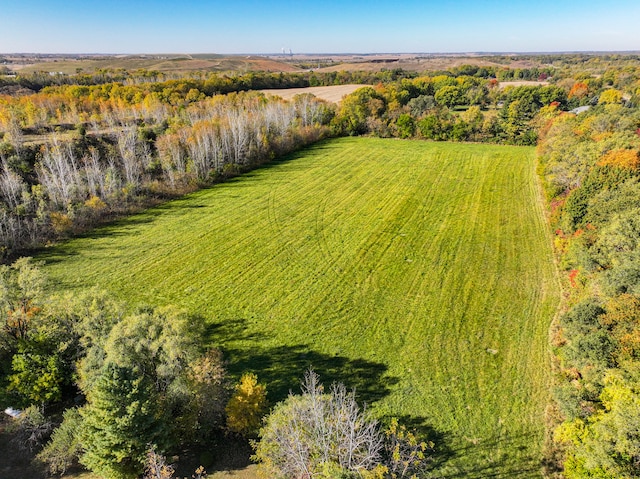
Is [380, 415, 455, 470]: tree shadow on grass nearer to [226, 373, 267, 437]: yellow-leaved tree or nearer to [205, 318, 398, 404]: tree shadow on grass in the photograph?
[205, 318, 398, 404]: tree shadow on grass

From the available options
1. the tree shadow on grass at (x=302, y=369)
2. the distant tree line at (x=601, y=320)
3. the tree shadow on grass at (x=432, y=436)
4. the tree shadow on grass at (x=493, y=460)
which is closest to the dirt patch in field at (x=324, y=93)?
the distant tree line at (x=601, y=320)

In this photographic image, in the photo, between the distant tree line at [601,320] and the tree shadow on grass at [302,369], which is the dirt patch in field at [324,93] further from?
the tree shadow on grass at [302,369]

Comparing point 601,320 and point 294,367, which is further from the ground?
point 601,320

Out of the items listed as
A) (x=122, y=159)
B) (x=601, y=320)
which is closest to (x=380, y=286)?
(x=601, y=320)

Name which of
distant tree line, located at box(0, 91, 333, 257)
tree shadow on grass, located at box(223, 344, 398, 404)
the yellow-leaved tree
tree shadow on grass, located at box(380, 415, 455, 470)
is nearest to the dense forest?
the yellow-leaved tree

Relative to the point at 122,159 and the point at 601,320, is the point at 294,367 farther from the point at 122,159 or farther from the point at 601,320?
the point at 122,159

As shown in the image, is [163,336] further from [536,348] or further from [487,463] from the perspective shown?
[536,348]
